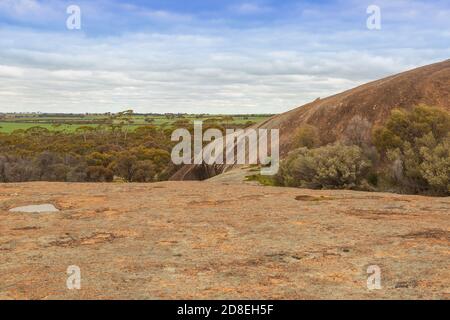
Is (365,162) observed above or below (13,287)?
above

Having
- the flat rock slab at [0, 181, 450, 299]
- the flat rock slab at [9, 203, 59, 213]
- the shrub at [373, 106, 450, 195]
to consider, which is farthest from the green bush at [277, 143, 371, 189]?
the flat rock slab at [9, 203, 59, 213]

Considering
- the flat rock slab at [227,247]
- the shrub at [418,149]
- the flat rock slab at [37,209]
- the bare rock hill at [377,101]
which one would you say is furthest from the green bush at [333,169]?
the flat rock slab at [37,209]

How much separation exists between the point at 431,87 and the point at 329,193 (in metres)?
23.1

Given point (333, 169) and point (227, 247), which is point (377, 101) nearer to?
point (333, 169)

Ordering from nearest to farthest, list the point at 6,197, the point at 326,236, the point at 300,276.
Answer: the point at 300,276 → the point at 326,236 → the point at 6,197

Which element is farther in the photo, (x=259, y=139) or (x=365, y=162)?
(x=259, y=139)

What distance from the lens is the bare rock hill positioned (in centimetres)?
3425

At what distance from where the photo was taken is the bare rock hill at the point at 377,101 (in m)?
34.2

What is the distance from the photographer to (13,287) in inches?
273

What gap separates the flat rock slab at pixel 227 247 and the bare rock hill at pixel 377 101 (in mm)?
21068

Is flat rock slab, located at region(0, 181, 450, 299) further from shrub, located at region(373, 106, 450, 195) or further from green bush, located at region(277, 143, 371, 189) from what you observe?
green bush, located at region(277, 143, 371, 189)

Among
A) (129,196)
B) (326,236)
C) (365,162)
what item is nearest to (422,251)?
(326,236)
